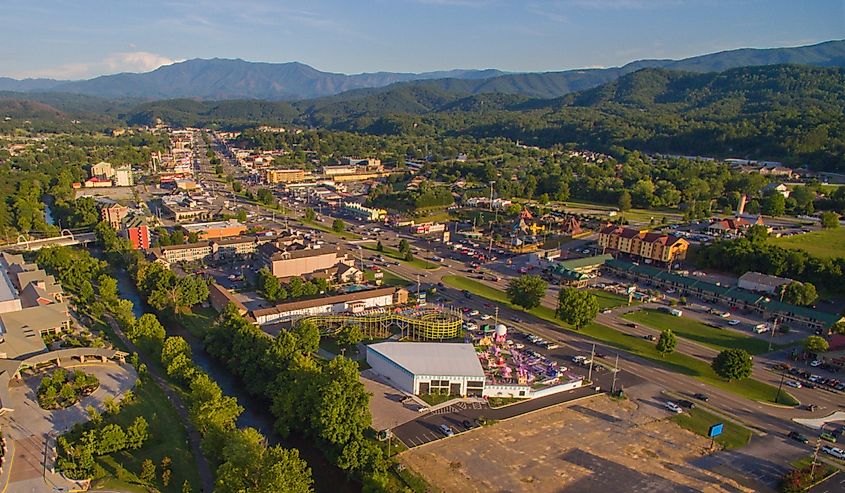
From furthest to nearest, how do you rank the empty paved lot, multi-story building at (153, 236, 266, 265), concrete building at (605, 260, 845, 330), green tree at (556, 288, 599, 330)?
multi-story building at (153, 236, 266, 265) < concrete building at (605, 260, 845, 330) < green tree at (556, 288, 599, 330) < the empty paved lot

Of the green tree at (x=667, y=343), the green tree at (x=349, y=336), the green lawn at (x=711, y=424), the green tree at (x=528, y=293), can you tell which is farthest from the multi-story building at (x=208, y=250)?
the green lawn at (x=711, y=424)

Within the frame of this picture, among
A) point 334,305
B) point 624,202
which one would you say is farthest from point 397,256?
point 624,202

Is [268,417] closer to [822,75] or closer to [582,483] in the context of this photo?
[582,483]

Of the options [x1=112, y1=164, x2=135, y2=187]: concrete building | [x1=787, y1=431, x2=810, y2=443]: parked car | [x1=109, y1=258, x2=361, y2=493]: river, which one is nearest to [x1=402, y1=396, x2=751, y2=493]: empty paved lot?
[x1=109, y1=258, x2=361, y2=493]: river

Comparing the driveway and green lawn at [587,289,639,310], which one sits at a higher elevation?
green lawn at [587,289,639,310]

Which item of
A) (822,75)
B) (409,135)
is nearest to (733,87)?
(822,75)

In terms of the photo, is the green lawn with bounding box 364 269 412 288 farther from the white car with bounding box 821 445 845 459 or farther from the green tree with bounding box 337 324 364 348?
the white car with bounding box 821 445 845 459

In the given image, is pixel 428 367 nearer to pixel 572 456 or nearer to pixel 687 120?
pixel 572 456

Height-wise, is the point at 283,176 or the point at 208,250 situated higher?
the point at 283,176
